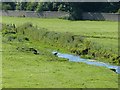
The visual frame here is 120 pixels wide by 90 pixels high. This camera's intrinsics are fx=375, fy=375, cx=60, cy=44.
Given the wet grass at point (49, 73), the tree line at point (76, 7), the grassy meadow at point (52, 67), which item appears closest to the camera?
the wet grass at point (49, 73)

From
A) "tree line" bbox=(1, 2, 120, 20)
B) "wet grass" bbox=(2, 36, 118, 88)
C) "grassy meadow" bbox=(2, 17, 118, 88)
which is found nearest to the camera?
"wet grass" bbox=(2, 36, 118, 88)

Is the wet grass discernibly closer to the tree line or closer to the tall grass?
the tall grass

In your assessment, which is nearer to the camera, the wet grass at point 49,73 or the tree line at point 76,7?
the wet grass at point 49,73

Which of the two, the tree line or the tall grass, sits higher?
the tree line

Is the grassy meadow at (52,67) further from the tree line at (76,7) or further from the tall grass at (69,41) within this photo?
the tree line at (76,7)

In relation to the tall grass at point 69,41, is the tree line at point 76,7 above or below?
above

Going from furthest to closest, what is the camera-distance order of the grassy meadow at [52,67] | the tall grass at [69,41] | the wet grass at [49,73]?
the tall grass at [69,41] < the grassy meadow at [52,67] < the wet grass at [49,73]

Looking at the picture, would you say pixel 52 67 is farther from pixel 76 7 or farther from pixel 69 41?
pixel 76 7

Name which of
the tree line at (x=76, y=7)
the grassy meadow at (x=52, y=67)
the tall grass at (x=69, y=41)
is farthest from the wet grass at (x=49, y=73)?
A: the tree line at (x=76, y=7)

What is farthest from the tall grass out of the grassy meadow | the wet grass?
the wet grass

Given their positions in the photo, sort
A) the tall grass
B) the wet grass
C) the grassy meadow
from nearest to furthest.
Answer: the wet grass < the grassy meadow < the tall grass

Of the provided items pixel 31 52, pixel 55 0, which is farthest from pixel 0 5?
pixel 31 52

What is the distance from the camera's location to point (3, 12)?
88.7m

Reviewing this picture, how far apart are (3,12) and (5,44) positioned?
46.6 meters
